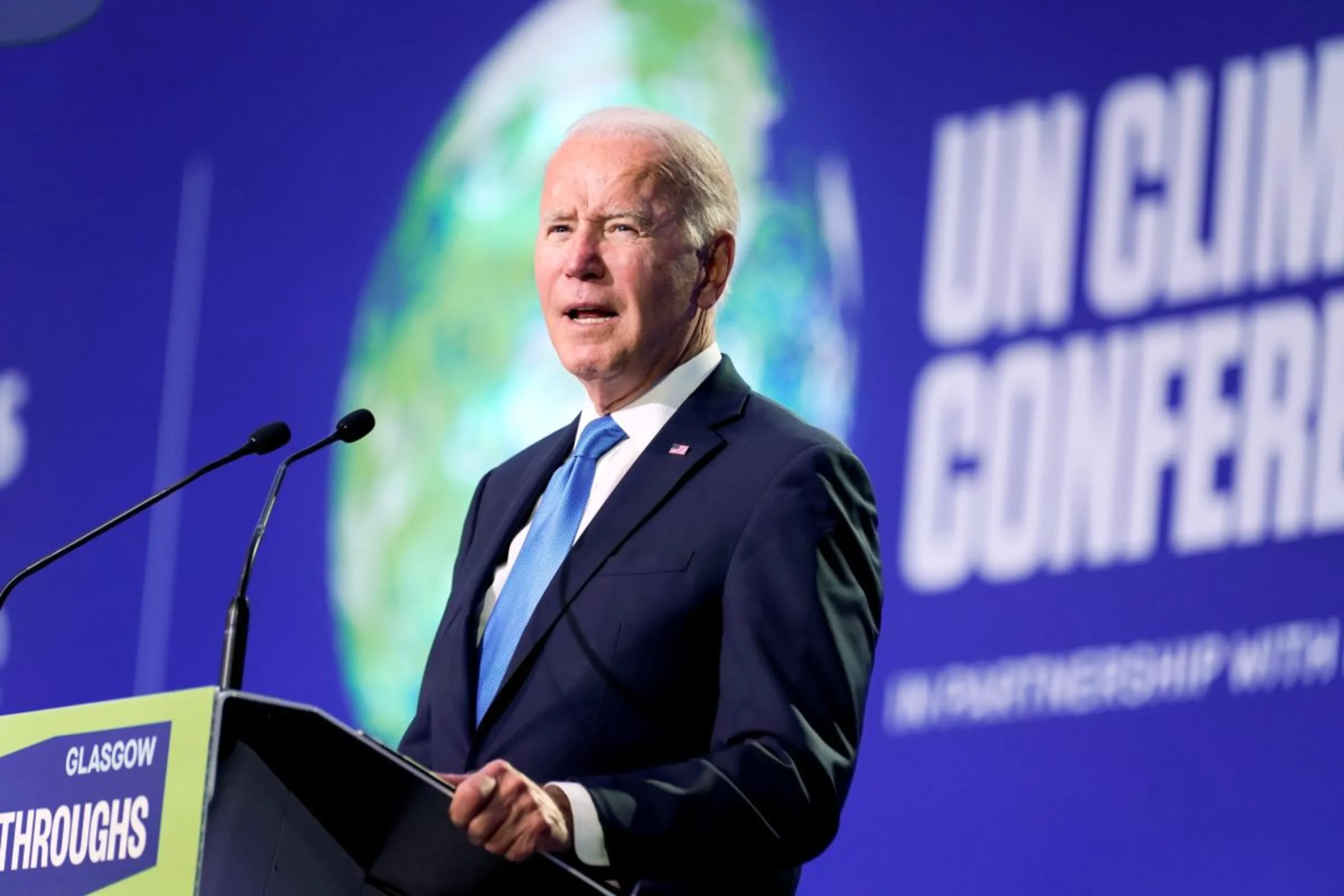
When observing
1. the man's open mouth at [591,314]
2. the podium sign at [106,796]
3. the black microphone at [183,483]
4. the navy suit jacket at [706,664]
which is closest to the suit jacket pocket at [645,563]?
the navy suit jacket at [706,664]

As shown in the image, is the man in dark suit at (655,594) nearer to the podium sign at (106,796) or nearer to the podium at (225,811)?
the podium at (225,811)

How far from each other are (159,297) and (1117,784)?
3.01 metres

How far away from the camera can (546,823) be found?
5.67 feet

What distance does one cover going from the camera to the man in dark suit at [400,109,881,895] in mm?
1883

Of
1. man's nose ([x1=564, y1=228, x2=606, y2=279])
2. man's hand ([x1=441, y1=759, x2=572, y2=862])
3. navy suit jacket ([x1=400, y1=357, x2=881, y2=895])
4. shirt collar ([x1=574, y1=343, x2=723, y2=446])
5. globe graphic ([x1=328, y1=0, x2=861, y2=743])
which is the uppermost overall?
globe graphic ([x1=328, y1=0, x2=861, y2=743])

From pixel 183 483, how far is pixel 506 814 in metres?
0.76

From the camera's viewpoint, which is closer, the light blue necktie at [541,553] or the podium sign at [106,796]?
the podium sign at [106,796]

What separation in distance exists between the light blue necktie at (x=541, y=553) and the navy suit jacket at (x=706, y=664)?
0.03 m

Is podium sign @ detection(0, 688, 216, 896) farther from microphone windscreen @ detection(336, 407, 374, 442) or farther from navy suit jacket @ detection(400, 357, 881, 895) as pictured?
microphone windscreen @ detection(336, 407, 374, 442)

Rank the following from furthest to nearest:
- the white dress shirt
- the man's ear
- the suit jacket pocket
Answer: the man's ear → the white dress shirt → the suit jacket pocket

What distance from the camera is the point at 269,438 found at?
2.40 metres

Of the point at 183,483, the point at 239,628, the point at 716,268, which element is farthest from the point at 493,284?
the point at 239,628

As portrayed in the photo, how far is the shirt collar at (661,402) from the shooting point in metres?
2.33

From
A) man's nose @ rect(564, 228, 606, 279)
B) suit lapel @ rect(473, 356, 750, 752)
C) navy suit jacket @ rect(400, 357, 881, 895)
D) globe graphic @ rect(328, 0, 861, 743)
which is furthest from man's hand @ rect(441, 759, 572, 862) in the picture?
globe graphic @ rect(328, 0, 861, 743)
